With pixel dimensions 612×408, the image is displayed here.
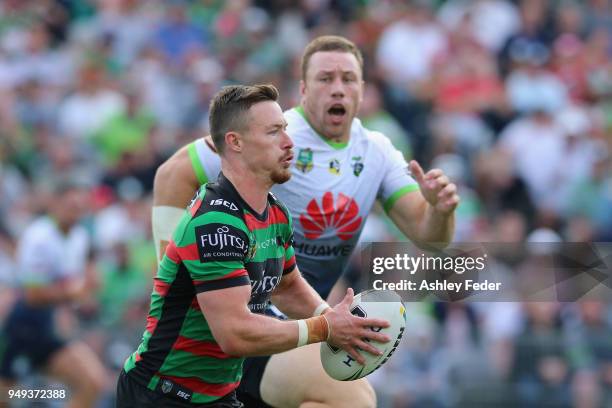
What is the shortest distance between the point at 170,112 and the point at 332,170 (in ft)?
25.1

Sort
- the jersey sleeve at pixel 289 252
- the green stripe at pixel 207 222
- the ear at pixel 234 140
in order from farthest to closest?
1. the jersey sleeve at pixel 289 252
2. the ear at pixel 234 140
3. the green stripe at pixel 207 222

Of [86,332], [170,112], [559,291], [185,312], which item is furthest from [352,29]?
[185,312]

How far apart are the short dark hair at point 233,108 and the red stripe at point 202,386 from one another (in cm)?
107

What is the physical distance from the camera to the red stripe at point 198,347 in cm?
527

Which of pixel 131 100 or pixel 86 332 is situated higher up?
pixel 131 100

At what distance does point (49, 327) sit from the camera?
9672mm

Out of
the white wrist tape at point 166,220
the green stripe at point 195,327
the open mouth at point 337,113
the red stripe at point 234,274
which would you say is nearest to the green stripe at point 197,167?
the white wrist tape at point 166,220

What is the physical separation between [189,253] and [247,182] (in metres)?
0.46

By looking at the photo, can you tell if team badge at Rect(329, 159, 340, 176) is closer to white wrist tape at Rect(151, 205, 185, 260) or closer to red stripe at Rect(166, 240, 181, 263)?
white wrist tape at Rect(151, 205, 185, 260)

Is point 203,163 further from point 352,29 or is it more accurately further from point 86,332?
point 352,29

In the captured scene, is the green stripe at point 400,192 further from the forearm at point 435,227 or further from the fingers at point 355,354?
the fingers at point 355,354

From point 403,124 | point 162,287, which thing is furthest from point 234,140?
point 403,124

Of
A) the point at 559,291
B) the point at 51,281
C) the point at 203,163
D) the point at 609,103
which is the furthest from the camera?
the point at 609,103

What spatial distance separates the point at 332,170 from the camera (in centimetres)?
673
